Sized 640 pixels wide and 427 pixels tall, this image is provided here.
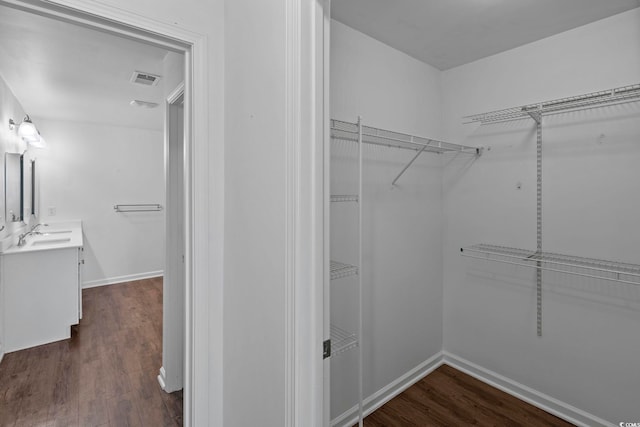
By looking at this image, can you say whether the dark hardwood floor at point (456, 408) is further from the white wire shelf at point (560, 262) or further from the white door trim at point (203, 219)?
the white door trim at point (203, 219)

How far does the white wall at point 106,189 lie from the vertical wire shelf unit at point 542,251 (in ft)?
12.9

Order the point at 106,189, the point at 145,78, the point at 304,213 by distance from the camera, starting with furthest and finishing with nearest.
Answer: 1. the point at 106,189
2. the point at 145,78
3. the point at 304,213

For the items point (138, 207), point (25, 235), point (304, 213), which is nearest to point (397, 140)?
point (304, 213)

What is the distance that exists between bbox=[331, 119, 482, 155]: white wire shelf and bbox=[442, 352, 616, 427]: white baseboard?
1724 mm

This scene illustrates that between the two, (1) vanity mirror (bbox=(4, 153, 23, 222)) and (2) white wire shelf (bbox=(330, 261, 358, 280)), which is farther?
(1) vanity mirror (bbox=(4, 153, 23, 222))

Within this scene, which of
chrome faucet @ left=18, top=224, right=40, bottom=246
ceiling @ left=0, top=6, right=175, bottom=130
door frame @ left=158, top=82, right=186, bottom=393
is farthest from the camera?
chrome faucet @ left=18, top=224, right=40, bottom=246

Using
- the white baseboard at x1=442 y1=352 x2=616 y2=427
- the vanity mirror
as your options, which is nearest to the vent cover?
the vanity mirror

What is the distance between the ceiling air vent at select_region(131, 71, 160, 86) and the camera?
8.96ft

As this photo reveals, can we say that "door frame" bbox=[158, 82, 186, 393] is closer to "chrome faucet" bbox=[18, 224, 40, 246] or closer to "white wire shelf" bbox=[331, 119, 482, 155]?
"white wire shelf" bbox=[331, 119, 482, 155]

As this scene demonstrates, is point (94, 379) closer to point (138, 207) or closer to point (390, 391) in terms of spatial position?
point (390, 391)

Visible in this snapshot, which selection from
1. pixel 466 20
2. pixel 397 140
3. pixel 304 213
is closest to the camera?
pixel 304 213

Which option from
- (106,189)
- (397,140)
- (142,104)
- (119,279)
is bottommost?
(119,279)

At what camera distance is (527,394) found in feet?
7.36

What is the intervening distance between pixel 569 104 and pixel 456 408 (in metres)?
2.13
